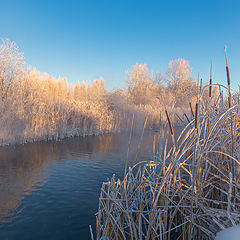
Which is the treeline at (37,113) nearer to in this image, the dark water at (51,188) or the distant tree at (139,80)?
the dark water at (51,188)

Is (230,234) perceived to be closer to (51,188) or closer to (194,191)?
(194,191)

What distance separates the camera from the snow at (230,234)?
1624 mm

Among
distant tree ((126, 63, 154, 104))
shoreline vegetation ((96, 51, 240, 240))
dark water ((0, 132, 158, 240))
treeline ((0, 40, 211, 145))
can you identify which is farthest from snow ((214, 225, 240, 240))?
distant tree ((126, 63, 154, 104))

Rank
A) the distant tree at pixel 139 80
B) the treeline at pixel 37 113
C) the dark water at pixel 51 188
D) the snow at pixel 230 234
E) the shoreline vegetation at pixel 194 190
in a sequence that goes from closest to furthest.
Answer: the snow at pixel 230 234 < the shoreline vegetation at pixel 194 190 < the dark water at pixel 51 188 < the treeline at pixel 37 113 < the distant tree at pixel 139 80

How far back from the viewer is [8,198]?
416 cm

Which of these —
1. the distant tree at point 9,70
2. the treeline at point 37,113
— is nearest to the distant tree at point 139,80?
the treeline at point 37,113

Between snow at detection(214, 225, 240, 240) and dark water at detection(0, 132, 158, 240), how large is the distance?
210 cm

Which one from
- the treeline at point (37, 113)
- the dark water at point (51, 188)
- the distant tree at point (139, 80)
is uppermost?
the distant tree at point (139, 80)

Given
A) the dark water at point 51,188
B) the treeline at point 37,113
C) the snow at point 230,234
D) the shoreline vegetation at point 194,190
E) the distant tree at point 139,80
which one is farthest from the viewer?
the distant tree at point 139,80

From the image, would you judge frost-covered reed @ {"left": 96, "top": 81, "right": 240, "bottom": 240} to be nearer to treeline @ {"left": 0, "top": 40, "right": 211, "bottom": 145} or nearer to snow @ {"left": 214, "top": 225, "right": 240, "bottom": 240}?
snow @ {"left": 214, "top": 225, "right": 240, "bottom": 240}

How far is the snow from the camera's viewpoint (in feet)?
5.33

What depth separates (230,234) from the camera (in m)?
1.69

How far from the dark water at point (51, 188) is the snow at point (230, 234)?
6.89 ft

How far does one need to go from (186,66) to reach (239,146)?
35823 millimetres
